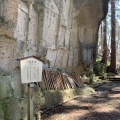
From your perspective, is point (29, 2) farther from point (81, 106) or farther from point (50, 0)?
point (81, 106)

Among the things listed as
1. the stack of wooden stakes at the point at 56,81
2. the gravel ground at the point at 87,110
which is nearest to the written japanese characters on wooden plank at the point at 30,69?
the gravel ground at the point at 87,110

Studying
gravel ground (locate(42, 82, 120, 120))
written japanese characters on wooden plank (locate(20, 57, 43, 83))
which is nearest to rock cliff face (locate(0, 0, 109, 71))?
written japanese characters on wooden plank (locate(20, 57, 43, 83))

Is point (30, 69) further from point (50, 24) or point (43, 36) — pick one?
point (50, 24)

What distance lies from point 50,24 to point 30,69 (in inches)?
192

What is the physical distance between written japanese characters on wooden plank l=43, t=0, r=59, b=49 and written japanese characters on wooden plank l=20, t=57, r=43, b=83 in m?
4.01

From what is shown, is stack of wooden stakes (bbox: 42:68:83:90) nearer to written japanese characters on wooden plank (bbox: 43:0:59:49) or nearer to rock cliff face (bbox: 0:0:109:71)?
rock cliff face (bbox: 0:0:109:71)

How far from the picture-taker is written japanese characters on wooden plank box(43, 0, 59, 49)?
29.2 feet

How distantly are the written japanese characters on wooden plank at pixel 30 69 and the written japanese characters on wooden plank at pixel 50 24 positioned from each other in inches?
158

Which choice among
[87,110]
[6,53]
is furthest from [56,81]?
[6,53]

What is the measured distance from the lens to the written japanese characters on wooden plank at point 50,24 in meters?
8.91

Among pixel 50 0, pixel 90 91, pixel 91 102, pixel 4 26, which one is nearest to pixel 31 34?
pixel 50 0

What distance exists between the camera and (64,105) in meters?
7.86

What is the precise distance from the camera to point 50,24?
939 centimetres

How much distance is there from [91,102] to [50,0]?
4258mm
